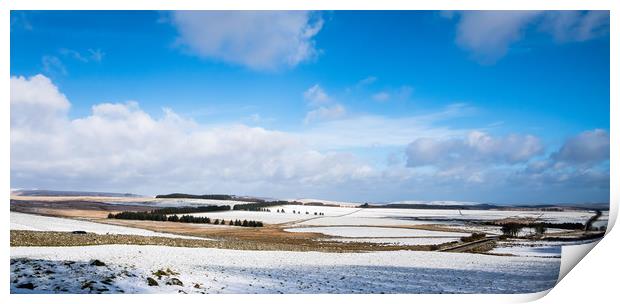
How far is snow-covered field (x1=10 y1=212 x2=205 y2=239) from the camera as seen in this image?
9.55 meters

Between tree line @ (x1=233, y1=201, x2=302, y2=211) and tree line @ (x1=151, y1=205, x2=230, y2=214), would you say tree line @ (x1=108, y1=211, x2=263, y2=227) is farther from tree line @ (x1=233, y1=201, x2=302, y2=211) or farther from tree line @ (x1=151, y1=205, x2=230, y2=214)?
tree line @ (x1=233, y1=201, x2=302, y2=211)

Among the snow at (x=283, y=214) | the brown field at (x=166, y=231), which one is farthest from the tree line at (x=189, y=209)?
the brown field at (x=166, y=231)

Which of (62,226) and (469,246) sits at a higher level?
(62,226)

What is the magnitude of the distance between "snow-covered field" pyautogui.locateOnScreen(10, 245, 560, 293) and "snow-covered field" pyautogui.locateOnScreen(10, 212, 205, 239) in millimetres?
557

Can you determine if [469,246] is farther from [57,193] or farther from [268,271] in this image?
[57,193]

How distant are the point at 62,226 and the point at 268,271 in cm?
463

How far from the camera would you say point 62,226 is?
1029cm

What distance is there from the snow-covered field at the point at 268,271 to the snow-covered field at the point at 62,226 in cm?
→ 56

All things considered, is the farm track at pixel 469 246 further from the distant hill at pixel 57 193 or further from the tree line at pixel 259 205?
the distant hill at pixel 57 193

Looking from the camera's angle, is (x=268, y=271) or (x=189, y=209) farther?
(x=189, y=209)

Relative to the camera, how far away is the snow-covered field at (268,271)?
761 cm

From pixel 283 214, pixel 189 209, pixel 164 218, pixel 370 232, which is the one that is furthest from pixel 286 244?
pixel 164 218

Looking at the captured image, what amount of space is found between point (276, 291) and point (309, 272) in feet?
4.63
